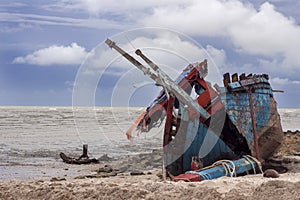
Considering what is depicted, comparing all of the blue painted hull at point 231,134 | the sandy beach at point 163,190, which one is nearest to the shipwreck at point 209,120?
the blue painted hull at point 231,134

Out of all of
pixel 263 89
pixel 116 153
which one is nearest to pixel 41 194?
pixel 263 89

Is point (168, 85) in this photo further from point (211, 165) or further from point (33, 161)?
point (33, 161)

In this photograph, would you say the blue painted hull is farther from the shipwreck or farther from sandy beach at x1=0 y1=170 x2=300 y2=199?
sandy beach at x1=0 y1=170 x2=300 y2=199

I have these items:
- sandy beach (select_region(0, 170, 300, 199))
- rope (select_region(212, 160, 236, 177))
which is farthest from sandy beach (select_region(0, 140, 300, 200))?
rope (select_region(212, 160, 236, 177))

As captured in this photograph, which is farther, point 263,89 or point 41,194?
point 263,89

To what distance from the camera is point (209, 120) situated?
10.1m

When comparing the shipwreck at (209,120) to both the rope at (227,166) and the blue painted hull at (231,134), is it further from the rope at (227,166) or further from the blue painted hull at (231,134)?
the rope at (227,166)

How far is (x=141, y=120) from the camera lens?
1091 cm

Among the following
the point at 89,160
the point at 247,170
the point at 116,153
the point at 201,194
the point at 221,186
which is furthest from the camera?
the point at 116,153

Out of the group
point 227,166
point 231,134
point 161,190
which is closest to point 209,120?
point 231,134

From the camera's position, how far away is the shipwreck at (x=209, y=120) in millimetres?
10055

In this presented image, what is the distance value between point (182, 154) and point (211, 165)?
0.92m

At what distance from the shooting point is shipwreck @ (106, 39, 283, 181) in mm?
10055

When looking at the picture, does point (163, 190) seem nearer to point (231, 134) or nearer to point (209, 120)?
point (209, 120)
